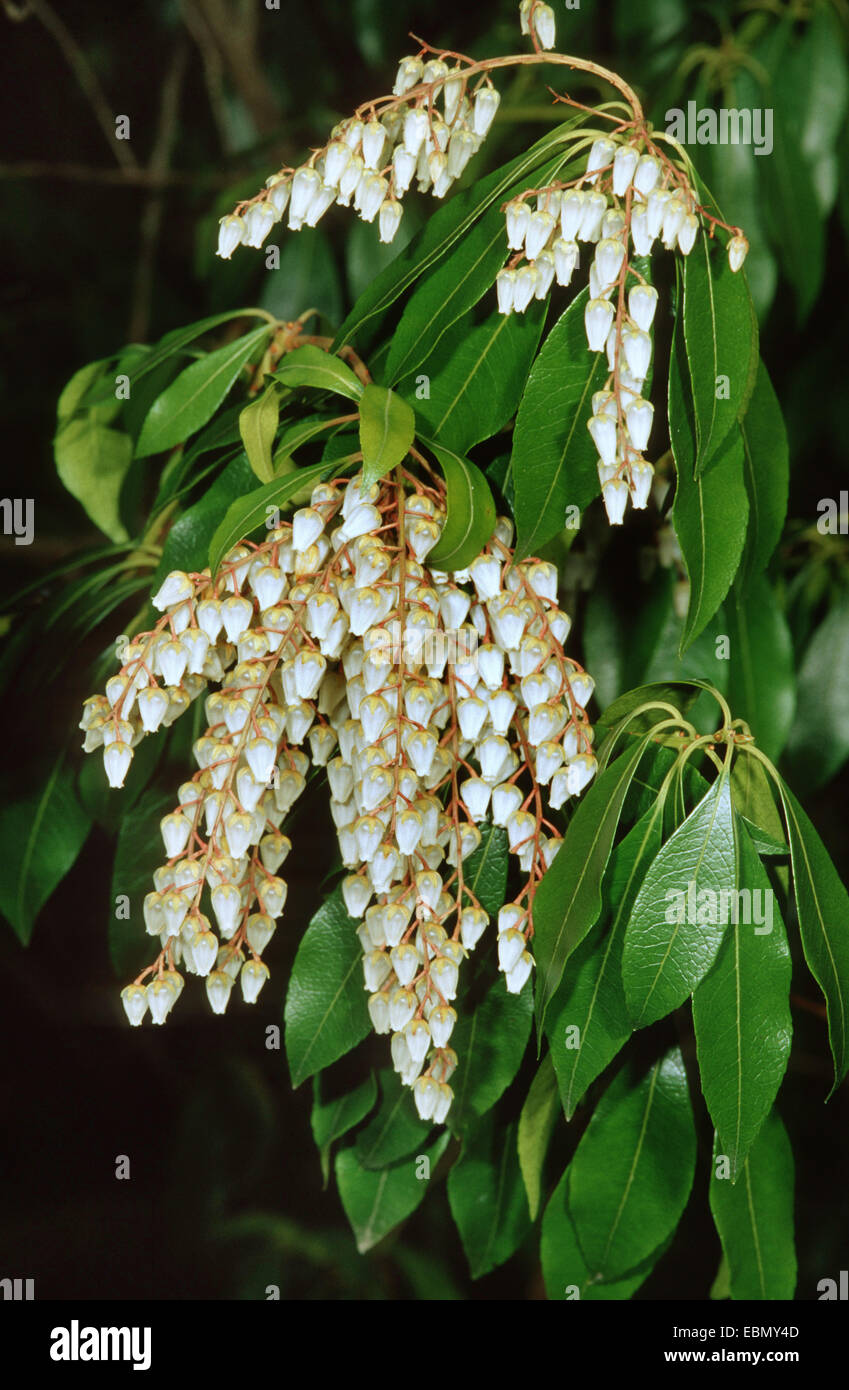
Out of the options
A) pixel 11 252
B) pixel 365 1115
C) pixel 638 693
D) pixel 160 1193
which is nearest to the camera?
pixel 638 693

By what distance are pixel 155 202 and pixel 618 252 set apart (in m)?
0.93

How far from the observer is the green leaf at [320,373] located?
693 mm

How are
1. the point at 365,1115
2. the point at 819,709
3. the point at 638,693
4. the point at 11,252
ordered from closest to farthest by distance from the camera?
1. the point at 638,693
2. the point at 365,1115
3. the point at 819,709
4. the point at 11,252

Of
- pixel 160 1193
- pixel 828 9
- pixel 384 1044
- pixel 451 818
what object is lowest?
pixel 160 1193

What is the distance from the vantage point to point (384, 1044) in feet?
3.22

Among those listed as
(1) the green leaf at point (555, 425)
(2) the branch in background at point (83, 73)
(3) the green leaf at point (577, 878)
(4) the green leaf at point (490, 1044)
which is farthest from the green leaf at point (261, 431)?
(2) the branch in background at point (83, 73)

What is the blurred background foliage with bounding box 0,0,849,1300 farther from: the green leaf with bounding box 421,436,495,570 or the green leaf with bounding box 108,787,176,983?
the green leaf with bounding box 421,436,495,570

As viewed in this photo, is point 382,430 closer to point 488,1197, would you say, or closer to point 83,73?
point 488,1197

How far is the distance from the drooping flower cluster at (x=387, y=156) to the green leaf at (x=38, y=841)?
44 cm

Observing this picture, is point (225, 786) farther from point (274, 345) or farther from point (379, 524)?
point (274, 345)

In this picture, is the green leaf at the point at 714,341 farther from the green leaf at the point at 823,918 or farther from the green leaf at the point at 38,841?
the green leaf at the point at 38,841

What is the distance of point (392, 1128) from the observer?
36.0 inches
